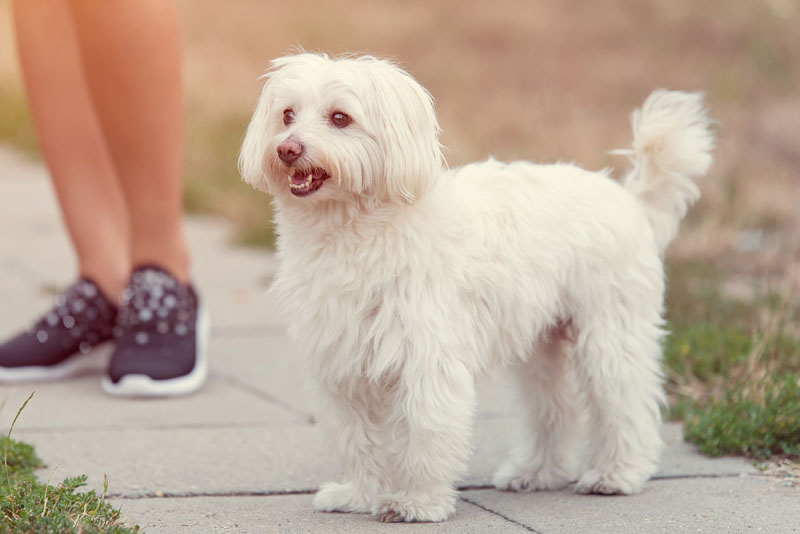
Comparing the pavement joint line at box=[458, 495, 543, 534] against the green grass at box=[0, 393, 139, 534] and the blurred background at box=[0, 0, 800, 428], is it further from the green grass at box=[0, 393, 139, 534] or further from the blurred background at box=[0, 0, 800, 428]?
the blurred background at box=[0, 0, 800, 428]

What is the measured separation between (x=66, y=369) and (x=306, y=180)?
79.1 inches

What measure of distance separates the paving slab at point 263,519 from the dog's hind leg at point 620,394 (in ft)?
1.38

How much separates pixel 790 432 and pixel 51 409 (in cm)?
241

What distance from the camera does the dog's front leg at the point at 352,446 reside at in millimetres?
2984

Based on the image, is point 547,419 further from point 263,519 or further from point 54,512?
point 54,512

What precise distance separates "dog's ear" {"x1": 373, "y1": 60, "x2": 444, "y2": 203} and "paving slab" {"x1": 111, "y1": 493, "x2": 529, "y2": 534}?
31.6 inches

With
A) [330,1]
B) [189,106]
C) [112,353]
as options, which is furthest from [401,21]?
[112,353]

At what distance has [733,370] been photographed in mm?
4020

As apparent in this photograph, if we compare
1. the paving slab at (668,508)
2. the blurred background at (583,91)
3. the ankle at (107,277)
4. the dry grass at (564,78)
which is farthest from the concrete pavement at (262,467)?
the dry grass at (564,78)

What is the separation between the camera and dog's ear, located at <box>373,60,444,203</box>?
2.77m

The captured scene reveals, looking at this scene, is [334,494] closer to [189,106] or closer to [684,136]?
[684,136]

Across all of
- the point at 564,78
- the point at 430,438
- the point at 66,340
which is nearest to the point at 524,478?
the point at 430,438

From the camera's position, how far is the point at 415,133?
2.82 meters

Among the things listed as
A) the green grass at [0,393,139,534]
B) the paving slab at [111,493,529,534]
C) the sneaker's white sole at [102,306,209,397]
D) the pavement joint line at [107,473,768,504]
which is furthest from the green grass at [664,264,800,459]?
the green grass at [0,393,139,534]
